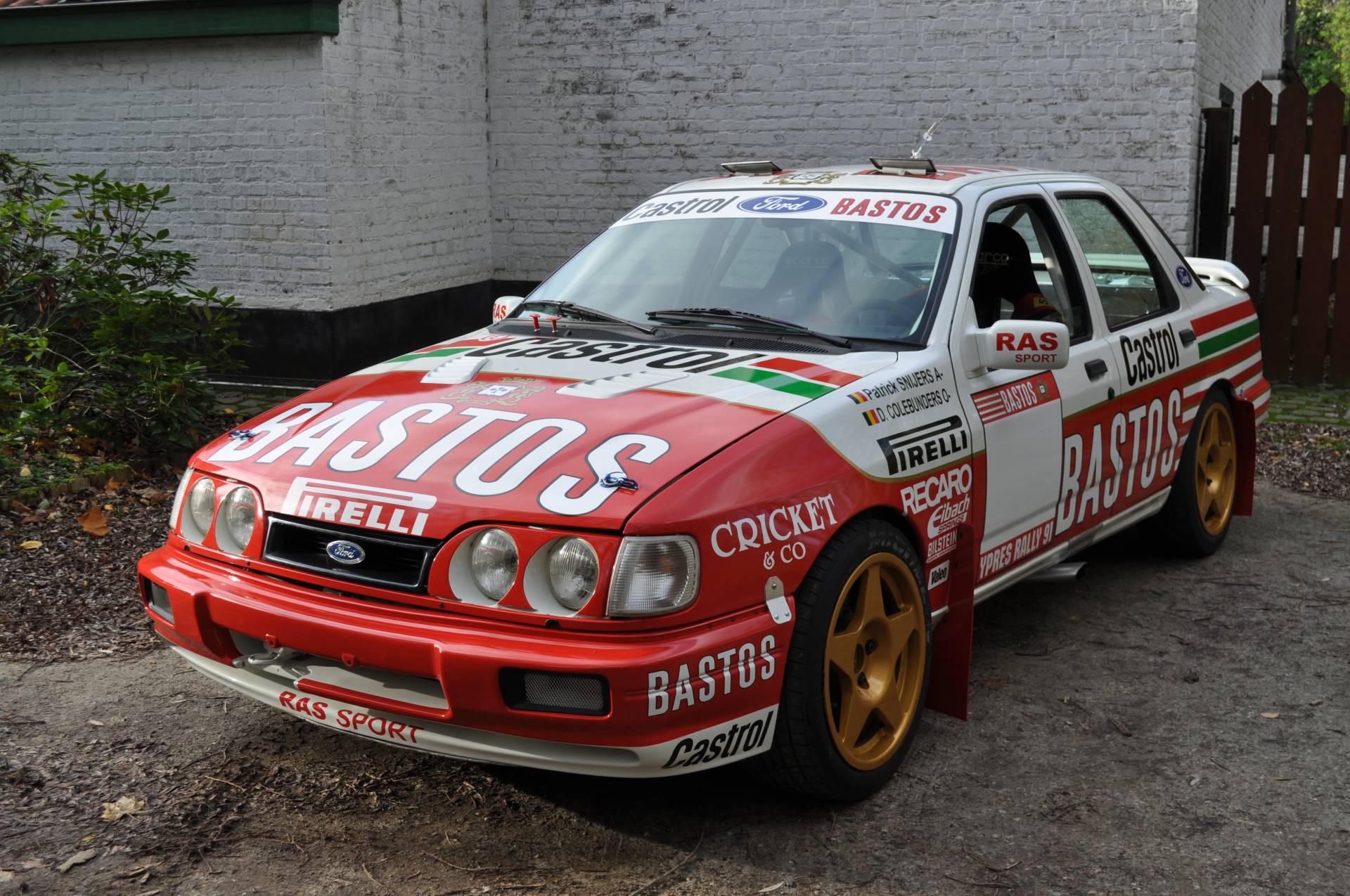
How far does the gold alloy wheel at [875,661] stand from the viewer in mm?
3352

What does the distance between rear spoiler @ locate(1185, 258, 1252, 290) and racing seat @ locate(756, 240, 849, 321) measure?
248 centimetres

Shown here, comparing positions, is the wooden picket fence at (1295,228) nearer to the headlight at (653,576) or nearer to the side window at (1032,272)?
the side window at (1032,272)

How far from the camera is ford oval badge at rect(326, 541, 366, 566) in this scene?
10.3 feet

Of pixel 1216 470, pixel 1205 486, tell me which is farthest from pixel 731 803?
pixel 1216 470

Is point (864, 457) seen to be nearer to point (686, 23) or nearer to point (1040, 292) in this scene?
point (1040, 292)

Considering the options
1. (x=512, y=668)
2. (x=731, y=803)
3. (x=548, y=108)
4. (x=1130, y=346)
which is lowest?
(x=731, y=803)

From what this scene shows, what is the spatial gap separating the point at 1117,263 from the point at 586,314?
223 centimetres

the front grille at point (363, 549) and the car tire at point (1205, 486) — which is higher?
the front grille at point (363, 549)

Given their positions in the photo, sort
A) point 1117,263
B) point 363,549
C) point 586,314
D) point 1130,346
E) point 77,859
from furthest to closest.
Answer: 1. point 1117,263
2. point 1130,346
3. point 586,314
4. point 77,859
5. point 363,549

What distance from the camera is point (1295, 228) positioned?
9719mm

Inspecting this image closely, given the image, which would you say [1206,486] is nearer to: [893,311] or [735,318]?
[893,311]

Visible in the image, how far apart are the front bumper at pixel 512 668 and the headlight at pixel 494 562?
79 millimetres

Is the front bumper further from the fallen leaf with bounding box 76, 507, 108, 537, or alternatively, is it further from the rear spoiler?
the rear spoiler

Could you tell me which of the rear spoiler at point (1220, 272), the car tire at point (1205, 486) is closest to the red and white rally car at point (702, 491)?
the car tire at point (1205, 486)
